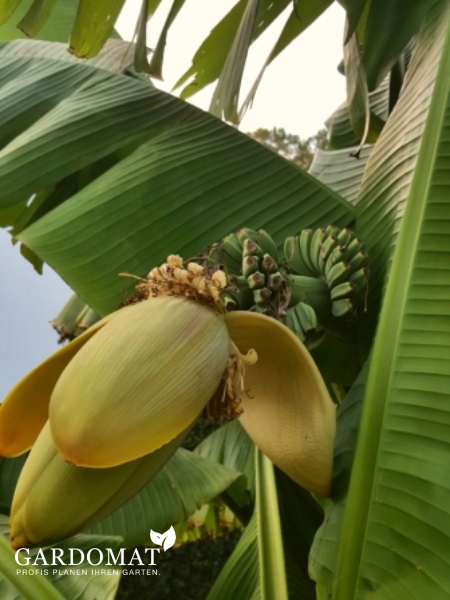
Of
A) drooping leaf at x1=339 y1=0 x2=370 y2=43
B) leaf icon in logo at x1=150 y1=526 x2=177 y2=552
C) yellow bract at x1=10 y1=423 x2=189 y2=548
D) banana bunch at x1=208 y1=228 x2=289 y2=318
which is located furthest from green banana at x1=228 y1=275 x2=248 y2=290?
leaf icon in logo at x1=150 y1=526 x2=177 y2=552

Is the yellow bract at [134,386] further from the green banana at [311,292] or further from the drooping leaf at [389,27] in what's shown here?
the drooping leaf at [389,27]

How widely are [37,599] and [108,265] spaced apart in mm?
377

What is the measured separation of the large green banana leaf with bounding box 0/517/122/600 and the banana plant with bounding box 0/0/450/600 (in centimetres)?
1

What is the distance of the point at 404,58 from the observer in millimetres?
977

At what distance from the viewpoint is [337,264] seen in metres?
0.57

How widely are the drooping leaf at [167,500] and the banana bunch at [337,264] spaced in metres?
0.40

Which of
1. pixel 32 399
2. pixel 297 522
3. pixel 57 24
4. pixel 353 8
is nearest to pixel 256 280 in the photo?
pixel 32 399

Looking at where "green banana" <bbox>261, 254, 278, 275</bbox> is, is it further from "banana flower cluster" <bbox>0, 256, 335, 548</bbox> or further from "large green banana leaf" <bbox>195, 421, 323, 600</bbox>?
"large green banana leaf" <bbox>195, 421, 323, 600</bbox>

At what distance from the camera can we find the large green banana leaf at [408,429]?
47cm

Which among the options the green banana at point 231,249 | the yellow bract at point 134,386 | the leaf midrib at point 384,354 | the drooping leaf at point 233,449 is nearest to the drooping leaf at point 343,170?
the leaf midrib at point 384,354

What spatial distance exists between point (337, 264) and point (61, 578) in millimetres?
478

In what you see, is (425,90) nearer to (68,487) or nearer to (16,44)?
(68,487)

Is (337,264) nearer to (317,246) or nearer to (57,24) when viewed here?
(317,246)

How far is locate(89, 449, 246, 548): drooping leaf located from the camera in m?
0.80
